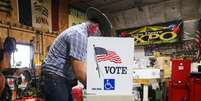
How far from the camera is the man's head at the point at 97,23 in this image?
2316 millimetres

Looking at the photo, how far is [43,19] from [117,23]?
2871mm

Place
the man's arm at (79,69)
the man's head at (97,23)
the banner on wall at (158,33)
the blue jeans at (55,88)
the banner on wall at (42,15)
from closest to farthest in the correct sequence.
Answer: the man's arm at (79,69) → the blue jeans at (55,88) → the man's head at (97,23) → the banner on wall at (42,15) → the banner on wall at (158,33)

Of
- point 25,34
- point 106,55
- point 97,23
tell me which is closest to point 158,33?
point 25,34

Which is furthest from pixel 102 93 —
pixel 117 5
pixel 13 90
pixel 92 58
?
pixel 117 5

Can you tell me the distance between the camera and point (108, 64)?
2115mm

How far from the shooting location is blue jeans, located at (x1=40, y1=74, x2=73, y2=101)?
2.19 metres

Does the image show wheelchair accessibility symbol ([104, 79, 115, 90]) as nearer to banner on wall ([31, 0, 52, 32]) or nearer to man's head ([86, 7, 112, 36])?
man's head ([86, 7, 112, 36])

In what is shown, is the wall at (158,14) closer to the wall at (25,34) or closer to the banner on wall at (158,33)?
the banner on wall at (158,33)

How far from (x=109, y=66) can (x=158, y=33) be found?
6.29 meters

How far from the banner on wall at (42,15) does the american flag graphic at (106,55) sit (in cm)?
497


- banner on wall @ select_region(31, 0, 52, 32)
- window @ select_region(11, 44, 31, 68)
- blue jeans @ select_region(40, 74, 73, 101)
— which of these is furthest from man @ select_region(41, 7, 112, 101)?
banner on wall @ select_region(31, 0, 52, 32)

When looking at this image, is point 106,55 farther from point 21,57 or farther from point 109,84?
point 21,57

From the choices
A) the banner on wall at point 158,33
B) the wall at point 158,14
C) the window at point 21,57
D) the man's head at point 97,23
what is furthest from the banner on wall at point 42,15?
the man's head at point 97,23

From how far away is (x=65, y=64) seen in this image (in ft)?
7.27
